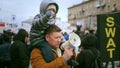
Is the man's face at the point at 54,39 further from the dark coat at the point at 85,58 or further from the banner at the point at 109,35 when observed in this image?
the dark coat at the point at 85,58

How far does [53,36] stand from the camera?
3.75m

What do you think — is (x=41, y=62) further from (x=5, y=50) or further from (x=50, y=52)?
(x=5, y=50)

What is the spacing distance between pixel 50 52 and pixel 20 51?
5.18 m

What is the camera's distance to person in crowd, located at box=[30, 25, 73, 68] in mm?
3576

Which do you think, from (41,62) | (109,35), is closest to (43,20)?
(41,62)


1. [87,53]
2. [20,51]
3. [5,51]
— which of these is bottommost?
[5,51]

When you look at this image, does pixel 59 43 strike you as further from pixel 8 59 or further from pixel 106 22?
pixel 8 59

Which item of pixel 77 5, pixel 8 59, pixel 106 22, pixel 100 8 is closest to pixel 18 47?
pixel 8 59

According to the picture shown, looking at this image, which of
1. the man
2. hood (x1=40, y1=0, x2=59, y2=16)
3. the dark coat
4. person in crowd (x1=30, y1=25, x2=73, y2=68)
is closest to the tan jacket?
person in crowd (x1=30, y1=25, x2=73, y2=68)

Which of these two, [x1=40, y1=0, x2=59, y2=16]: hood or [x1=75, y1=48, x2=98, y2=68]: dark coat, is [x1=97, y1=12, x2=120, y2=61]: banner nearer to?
[x1=75, y1=48, x2=98, y2=68]: dark coat

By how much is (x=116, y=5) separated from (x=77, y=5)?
130 feet

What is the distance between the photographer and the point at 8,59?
11094 millimetres

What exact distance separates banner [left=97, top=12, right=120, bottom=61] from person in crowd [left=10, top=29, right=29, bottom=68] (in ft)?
11.5

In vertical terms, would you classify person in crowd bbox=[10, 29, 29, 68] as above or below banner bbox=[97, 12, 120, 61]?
below
